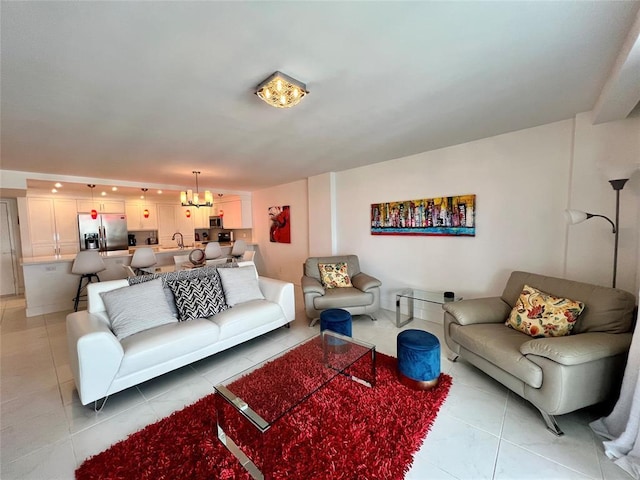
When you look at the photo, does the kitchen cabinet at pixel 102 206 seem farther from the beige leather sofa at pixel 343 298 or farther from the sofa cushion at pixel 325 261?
the beige leather sofa at pixel 343 298

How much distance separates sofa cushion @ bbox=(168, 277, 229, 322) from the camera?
2.55 m

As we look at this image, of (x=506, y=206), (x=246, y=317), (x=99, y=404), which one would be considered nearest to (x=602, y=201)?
(x=506, y=206)

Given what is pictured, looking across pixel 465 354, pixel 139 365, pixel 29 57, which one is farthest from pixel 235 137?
pixel 465 354

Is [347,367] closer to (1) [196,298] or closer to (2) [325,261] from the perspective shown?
(1) [196,298]

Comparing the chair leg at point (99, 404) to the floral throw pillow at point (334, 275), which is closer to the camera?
the chair leg at point (99, 404)

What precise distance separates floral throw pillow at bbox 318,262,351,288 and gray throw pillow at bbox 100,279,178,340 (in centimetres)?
198

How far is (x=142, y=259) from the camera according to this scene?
A: 4348 mm

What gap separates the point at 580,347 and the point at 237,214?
640 cm

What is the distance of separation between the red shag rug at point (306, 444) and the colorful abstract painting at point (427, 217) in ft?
6.61

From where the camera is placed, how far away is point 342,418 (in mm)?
1742

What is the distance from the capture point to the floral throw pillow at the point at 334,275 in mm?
3725

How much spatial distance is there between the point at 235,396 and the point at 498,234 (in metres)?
3.08

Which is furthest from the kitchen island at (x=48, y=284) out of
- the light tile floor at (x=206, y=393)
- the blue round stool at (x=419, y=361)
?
the blue round stool at (x=419, y=361)

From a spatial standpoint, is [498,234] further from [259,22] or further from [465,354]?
[259,22]
